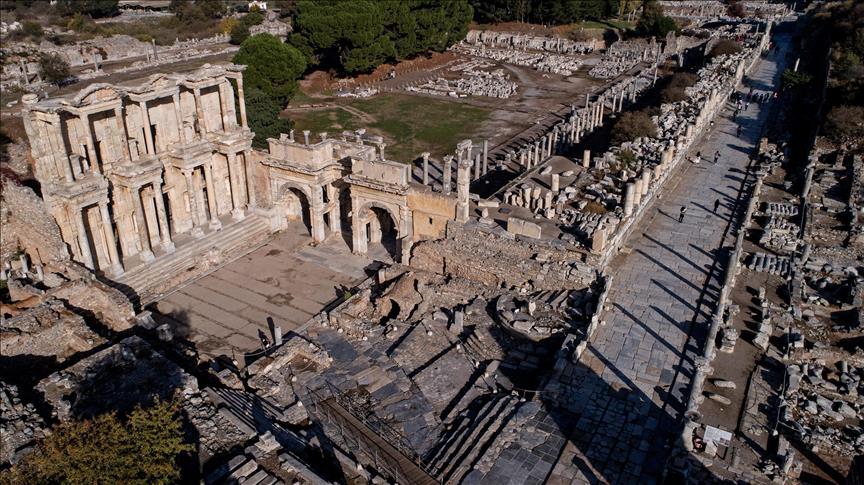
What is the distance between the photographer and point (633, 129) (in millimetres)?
38938

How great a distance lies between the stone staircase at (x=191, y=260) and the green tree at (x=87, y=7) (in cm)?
6623

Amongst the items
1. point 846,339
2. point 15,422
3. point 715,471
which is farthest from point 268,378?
point 846,339

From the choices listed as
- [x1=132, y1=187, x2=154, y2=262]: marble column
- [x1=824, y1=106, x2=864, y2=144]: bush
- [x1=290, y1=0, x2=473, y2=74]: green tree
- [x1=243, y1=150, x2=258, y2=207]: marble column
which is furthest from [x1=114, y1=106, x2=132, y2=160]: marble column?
[x1=824, y1=106, x2=864, y2=144]: bush

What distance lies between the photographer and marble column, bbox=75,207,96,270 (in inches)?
997

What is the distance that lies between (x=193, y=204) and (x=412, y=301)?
1171cm

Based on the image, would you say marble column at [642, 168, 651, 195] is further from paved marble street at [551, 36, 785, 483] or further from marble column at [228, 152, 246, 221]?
marble column at [228, 152, 246, 221]

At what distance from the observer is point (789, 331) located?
21.7m

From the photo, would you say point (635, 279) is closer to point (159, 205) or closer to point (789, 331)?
point (789, 331)

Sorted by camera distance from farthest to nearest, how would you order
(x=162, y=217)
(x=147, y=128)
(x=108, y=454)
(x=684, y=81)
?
(x=684, y=81), (x=162, y=217), (x=147, y=128), (x=108, y=454)

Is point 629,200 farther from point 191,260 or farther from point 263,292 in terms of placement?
point 191,260

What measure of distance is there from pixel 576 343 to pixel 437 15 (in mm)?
56744

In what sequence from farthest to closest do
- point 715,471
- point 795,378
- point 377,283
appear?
point 377,283 → point 795,378 → point 715,471

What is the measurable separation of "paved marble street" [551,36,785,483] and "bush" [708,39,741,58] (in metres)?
30.1

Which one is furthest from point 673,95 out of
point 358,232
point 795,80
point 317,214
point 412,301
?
point 412,301
